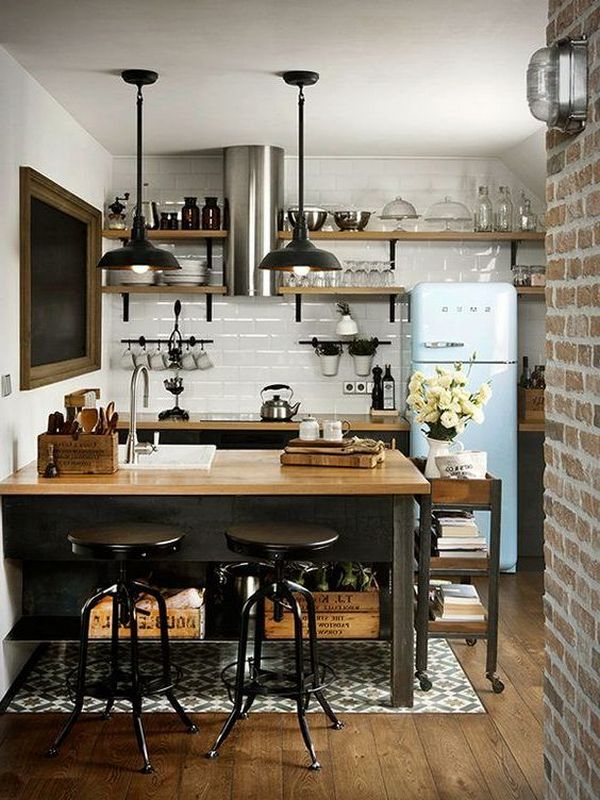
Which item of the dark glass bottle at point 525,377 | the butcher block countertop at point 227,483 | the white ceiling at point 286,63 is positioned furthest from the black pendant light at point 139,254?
the dark glass bottle at point 525,377

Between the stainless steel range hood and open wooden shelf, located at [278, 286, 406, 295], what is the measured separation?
0.52 feet

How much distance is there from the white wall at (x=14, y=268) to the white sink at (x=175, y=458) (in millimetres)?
479

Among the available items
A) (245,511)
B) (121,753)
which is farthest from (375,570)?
(121,753)

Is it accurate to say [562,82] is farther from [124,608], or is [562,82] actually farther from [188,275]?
[188,275]

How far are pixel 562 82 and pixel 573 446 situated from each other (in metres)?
0.94

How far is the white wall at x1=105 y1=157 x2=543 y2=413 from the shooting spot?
307 inches

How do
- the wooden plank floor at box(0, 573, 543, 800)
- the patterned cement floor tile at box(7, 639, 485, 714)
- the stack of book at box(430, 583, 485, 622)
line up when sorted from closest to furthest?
the wooden plank floor at box(0, 573, 543, 800)
the patterned cement floor tile at box(7, 639, 485, 714)
the stack of book at box(430, 583, 485, 622)

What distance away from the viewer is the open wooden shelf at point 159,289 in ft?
24.2

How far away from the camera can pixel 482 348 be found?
7129mm

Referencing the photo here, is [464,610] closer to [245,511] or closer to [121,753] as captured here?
[245,511]

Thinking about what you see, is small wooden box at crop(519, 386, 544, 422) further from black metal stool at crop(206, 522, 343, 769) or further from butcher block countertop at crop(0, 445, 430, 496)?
black metal stool at crop(206, 522, 343, 769)

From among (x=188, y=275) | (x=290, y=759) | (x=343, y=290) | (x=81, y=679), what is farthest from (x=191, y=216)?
(x=290, y=759)

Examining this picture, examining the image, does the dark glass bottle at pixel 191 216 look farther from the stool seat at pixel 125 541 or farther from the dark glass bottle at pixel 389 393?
the stool seat at pixel 125 541

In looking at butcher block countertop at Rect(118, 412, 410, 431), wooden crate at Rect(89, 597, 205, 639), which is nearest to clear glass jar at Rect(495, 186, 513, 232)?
butcher block countertop at Rect(118, 412, 410, 431)
